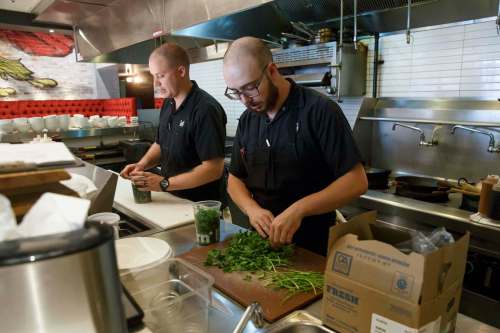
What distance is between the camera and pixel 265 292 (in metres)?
1.17

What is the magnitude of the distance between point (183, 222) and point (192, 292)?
887 millimetres

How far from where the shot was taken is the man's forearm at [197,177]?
222cm

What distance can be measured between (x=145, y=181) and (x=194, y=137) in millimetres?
465

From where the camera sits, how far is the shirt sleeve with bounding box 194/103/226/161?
227cm

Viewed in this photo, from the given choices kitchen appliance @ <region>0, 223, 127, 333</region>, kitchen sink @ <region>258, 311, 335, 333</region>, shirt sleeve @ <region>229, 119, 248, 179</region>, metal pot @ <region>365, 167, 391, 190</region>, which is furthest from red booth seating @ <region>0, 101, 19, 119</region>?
kitchen appliance @ <region>0, 223, 127, 333</region>

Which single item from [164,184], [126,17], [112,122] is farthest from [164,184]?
[112,122]

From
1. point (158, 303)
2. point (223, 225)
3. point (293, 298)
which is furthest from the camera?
point (223, 225)

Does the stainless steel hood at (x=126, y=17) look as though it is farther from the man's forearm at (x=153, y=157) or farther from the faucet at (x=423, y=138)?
the faucet at (x=423, y=138)

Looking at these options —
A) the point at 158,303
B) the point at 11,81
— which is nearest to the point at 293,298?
the point at 158,303

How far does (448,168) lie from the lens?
2912mm

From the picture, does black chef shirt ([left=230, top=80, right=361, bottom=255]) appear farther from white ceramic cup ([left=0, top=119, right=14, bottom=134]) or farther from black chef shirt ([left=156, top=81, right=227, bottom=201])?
white ceramic cup ([left=0, top=119, right=14, bottom=134])

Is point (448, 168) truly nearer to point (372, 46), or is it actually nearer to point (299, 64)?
point (372, 46)

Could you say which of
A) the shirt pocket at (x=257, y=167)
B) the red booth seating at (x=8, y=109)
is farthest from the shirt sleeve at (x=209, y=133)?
the red booth seating at (x=8, y=109)

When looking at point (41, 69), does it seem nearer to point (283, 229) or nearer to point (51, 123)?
point (51, 123)
